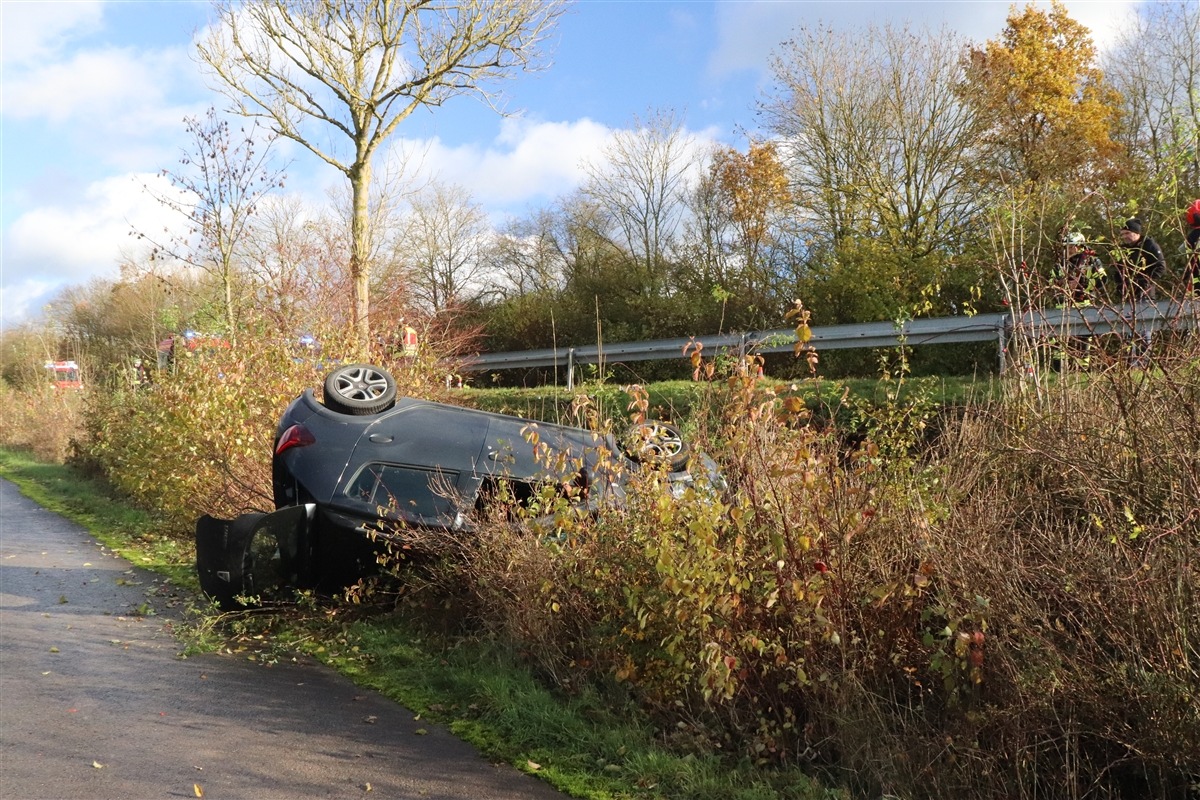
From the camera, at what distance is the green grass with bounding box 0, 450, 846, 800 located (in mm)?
4629

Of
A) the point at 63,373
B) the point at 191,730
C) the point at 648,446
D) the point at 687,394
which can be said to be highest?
the point at 63,373

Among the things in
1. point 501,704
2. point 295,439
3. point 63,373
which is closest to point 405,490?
point 295,439

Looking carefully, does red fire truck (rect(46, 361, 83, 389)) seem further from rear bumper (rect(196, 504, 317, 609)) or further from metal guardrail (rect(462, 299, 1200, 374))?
rear bumper (rect(196, 504, 317, 609))

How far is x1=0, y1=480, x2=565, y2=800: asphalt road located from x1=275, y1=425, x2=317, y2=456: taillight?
157 cm

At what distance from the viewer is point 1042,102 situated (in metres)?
27.0

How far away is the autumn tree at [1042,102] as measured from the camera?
2181 centimetres

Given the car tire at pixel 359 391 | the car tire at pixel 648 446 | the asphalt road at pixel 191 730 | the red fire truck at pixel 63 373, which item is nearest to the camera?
the asphalt road at pixel 191 730

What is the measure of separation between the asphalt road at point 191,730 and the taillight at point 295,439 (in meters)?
1.57

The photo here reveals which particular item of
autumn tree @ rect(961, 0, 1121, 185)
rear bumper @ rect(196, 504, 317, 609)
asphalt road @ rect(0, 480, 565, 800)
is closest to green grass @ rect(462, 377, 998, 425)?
rear bumper @ rect(196, 504, 317, 609)

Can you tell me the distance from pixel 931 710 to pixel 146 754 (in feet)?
12.6

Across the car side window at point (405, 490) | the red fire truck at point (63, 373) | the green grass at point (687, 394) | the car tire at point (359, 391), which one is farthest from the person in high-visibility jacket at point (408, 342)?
the red fire truck at point (63, 373)

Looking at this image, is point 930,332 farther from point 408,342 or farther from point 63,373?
point 63,373

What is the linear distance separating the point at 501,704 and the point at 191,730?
1679 mm

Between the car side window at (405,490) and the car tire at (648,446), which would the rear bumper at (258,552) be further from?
the car tire at (648,446)
